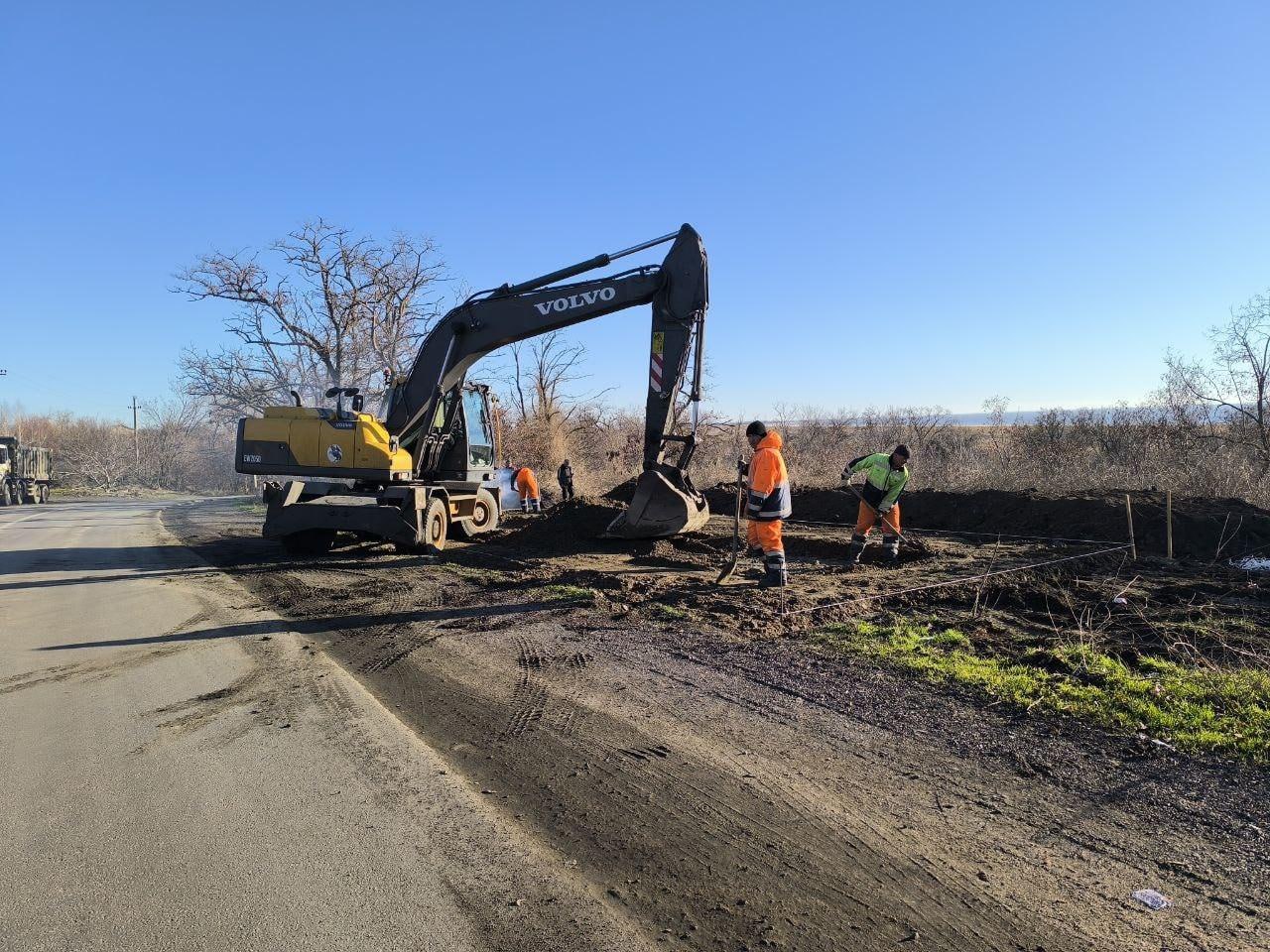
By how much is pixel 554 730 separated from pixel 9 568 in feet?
37.5

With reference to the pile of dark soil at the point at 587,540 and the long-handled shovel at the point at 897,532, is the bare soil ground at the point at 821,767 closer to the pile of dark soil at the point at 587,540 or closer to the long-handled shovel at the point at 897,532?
the long-handled shovel at the point at 897,532

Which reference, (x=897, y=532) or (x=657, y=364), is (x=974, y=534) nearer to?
(x=897, y=532)

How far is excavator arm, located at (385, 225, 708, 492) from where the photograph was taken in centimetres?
1102

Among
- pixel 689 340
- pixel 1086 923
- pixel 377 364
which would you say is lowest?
pixel 1086 923

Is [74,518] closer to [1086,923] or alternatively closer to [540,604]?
[540,604]

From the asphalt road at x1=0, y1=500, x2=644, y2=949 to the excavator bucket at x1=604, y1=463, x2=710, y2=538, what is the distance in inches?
217

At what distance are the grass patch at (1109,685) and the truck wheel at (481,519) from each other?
340 inches

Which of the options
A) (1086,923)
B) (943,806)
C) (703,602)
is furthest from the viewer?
(703,602)

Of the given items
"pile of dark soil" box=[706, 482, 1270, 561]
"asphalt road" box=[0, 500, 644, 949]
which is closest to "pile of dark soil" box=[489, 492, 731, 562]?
"pile of dark soil" box=[706, 482, 1270, 561]

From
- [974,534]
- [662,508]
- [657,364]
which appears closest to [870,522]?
[662,508]

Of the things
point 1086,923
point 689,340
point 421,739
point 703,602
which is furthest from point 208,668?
point 689,340

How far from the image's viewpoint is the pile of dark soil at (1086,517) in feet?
37.8

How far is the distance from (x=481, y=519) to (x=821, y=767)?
11.0 meters

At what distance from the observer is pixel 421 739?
14.6 ft
